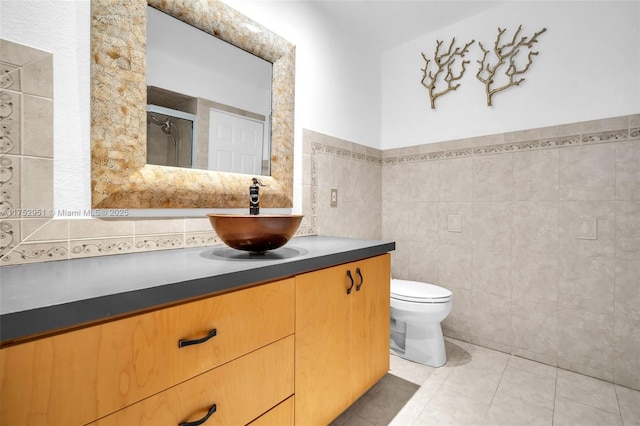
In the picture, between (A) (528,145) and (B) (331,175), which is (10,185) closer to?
(B) (331,175)

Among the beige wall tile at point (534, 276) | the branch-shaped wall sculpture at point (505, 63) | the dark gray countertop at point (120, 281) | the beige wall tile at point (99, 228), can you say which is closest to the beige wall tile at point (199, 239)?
the dark gray countertop at point (120, 281)

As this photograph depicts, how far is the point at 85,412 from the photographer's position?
1.95 ft

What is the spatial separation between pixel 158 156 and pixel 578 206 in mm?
2285

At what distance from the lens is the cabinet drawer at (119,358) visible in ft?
1.74

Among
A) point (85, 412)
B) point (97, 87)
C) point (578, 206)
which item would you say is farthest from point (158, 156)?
point (578, 206)

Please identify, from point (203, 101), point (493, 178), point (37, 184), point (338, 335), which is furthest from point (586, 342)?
point (37, 184)

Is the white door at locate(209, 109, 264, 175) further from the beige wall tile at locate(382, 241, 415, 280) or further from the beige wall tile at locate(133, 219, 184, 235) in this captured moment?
the beige wall tile at locate(382, 241, 415, 280)

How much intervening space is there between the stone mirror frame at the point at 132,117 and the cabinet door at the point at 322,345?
2.08 feet

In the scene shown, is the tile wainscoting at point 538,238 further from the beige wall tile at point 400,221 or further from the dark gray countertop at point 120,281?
the dark gray countertop at point 120,281

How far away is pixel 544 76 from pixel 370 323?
1.89 metres

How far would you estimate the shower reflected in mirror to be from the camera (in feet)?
3.97

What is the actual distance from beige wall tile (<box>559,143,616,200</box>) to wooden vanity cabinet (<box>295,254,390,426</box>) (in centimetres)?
128

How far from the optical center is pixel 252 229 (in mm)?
1052

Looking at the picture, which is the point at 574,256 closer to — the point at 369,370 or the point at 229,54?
the point at 369,370
